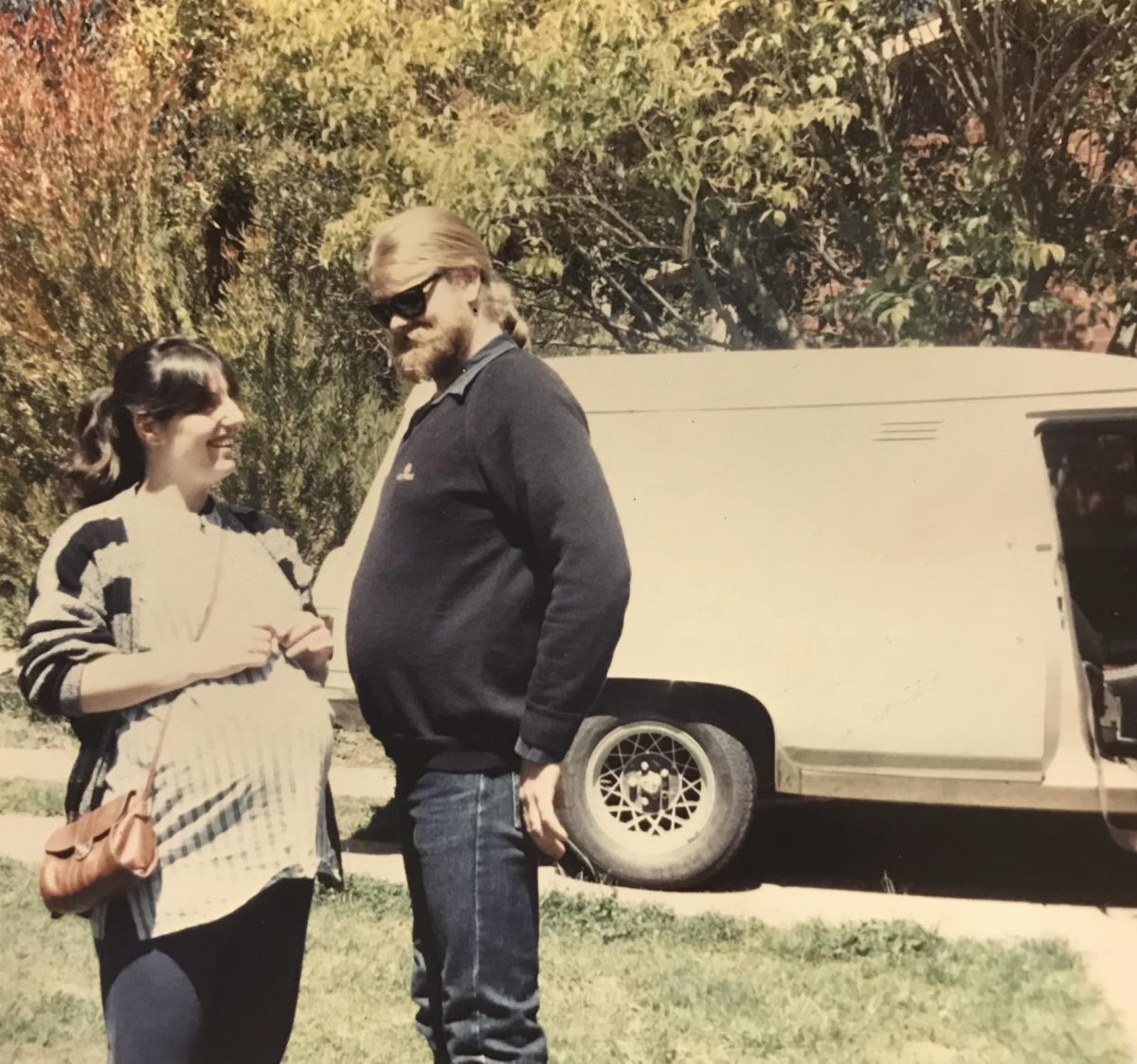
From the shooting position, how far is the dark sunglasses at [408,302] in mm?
2062

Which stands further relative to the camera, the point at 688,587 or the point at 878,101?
the point at 878,101

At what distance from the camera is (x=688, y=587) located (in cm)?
426

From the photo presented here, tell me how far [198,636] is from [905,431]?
2706 mm

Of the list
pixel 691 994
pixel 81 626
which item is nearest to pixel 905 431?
pixel 691 994

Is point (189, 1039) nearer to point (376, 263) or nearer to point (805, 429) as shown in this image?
point (376, 263)

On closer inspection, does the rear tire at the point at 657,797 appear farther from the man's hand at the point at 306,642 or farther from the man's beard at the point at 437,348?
the man's beard at the point at 437,348

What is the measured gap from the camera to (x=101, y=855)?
1.80m

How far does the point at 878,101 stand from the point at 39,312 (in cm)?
337

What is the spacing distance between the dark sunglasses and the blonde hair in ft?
0.05

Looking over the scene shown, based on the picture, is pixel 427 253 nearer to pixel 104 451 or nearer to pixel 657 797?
pixel 104 451

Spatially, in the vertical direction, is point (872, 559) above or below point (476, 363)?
below

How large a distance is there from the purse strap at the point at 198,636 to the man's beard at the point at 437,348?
408mm

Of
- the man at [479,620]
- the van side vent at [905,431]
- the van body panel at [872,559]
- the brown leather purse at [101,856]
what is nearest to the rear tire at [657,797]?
the van body panel at [872,559]

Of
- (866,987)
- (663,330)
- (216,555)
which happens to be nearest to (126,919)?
(216,555)
